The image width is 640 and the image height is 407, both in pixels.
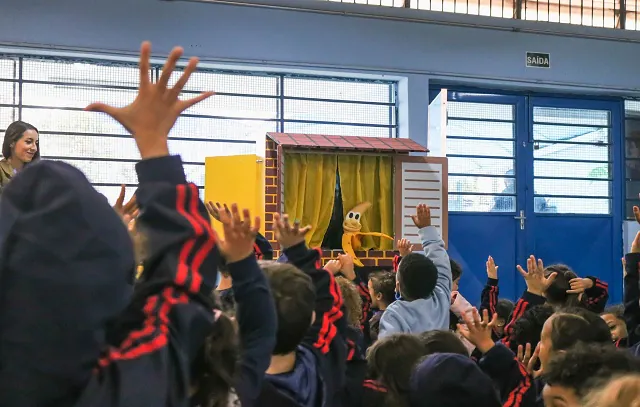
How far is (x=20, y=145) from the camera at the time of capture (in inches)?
135

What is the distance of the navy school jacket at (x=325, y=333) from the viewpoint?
1768 millimetres

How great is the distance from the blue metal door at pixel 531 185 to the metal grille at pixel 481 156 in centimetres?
1

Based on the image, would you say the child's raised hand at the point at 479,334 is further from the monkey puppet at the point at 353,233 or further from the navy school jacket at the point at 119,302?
the monkey puppet at the point at 353,233

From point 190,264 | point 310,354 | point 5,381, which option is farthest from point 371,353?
point 5,381

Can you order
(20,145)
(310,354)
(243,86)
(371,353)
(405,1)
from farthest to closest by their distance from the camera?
1. (405,1)
2. (243,86)
3. (20,145)
4. (371,353)
5. (310,354)

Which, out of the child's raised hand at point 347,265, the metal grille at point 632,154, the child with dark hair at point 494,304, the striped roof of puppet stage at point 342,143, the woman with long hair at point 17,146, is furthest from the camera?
the metal grille at point 632,154

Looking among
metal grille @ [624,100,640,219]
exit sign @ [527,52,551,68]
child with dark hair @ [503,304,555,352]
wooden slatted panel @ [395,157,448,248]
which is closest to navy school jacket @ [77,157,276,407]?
child with dark hair @ [503,304,555,352]

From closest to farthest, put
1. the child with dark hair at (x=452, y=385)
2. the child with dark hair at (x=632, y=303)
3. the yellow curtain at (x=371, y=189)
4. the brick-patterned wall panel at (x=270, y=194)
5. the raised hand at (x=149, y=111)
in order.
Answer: the raised hand at (x=149, y=111) → the child with dark hair at (x=452, y=385) → the child with dark hair at (x=632, y=303) → the brick-patterned wall panel at (x=270, y=194) → the yellow curtain at (x=371, y=189)

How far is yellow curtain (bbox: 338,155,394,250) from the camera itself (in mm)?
6664

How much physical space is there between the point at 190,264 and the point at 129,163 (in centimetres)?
635

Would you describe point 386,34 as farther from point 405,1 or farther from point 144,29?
point 144,29

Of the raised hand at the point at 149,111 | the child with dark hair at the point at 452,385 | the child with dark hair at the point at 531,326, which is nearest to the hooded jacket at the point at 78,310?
the raised hand at the point at 149,111

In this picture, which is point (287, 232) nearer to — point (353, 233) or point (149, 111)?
point (149, 111)

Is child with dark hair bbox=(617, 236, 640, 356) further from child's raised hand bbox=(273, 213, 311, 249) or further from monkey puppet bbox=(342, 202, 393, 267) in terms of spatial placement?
monkey puppet bbox=(342, 202, 393, 267)
